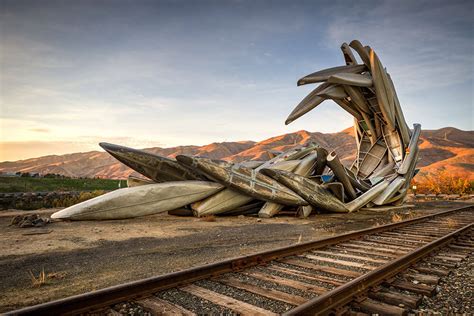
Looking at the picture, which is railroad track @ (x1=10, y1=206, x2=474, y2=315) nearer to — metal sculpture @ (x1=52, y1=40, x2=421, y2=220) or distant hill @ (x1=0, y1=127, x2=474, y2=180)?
metal sculpture @ (x1=52, y1=40, x2=421, y2=220)

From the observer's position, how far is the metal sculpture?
10547 mm

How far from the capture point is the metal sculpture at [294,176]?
415 inches

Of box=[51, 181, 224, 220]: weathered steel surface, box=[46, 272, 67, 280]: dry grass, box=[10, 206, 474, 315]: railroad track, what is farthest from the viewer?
box=[51, 181, 224, 220]: weathered steel surface

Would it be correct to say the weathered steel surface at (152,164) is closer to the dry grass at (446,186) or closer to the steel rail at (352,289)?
the steel rail at (352,289)

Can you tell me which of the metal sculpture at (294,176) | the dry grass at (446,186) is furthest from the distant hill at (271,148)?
the metal sculpture at (294,176)

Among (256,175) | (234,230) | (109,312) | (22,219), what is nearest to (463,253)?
(234,230)

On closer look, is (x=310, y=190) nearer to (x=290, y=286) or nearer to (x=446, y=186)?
(x=290, y=286)

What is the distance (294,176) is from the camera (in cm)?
1221

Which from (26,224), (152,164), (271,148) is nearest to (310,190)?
(152,164)

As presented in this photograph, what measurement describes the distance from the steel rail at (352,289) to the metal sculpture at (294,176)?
6.93 m

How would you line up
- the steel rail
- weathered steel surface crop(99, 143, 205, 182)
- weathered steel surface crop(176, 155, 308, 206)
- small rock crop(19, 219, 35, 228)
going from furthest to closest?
weathered steel surface crop(176, 155, 308, 206), weathered steel surface crop(99, 143, 205, 182), small rock crop(19, 219, 35, 228), the steel rail

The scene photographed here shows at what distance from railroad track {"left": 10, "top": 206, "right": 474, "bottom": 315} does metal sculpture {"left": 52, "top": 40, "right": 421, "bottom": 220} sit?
19.3ft

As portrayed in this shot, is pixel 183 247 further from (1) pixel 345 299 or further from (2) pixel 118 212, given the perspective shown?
(2) pixel 118 212

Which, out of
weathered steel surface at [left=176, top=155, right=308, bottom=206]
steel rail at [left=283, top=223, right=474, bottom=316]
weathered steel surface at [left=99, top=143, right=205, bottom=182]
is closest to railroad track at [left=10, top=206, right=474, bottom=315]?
steel rail at [left=283, top=223, right=474, bottom=316]
